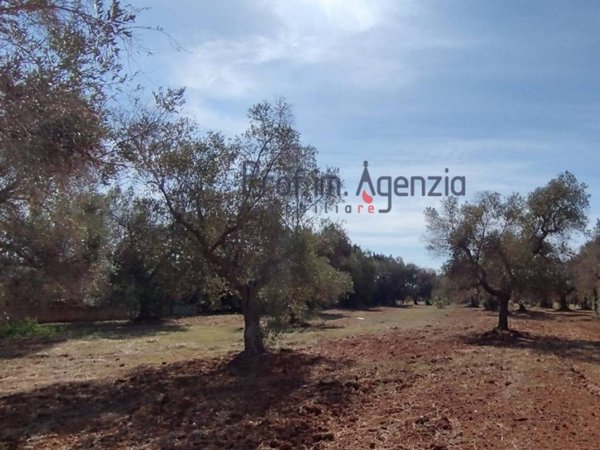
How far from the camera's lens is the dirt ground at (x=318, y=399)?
7102mm

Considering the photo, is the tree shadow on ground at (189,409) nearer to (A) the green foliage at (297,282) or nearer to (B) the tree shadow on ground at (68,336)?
(A) the green foliage at (297,282)

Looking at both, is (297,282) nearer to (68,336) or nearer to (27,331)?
(68,336)

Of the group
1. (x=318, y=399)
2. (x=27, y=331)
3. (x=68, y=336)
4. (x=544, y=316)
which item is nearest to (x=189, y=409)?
(x=318, y=399)

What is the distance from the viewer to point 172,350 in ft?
61.0

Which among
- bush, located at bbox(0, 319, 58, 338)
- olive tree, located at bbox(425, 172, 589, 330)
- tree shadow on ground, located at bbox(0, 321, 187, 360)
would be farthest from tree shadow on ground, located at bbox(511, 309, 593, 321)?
bush, located at bbox(0, 319, 58, 338)

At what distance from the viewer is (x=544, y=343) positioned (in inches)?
714

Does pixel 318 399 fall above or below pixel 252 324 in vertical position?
below

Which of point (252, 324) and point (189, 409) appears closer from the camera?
point (189, 409)

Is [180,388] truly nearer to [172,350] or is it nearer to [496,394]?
[496,394]

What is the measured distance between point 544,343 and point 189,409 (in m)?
13.2

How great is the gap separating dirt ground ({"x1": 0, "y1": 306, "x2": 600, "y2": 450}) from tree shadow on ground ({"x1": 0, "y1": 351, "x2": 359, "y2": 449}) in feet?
0.09

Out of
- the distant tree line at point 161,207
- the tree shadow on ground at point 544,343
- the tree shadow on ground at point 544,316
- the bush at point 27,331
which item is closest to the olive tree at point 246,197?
the distant tree line at point 161,207

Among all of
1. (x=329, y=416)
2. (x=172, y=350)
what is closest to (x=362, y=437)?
(x=329, y=416)

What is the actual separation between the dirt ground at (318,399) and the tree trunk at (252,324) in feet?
1.33
